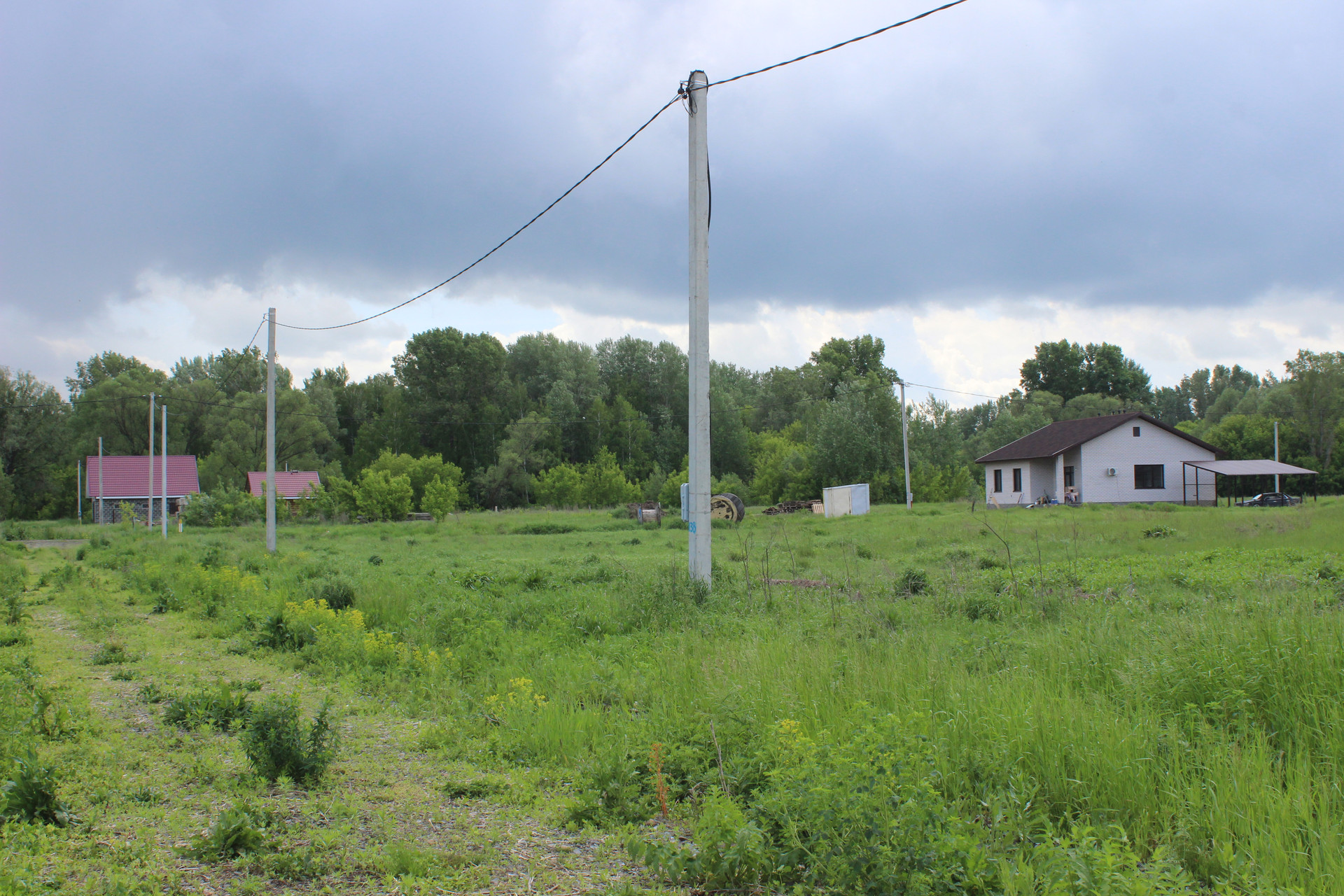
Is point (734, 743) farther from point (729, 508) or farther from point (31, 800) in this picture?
point (729, 508)

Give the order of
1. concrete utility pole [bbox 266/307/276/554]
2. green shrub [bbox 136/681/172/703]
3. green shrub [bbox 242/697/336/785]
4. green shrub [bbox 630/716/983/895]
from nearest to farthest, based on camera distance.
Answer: green shrub [bbox 630/716/983/895]
green shrub [bbox 242/697/336/785]
green shrub [bbox 136/681/172/703]
concrete utility pole [bbox 266/307/276/554]

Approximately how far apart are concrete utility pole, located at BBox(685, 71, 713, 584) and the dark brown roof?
35164 millimetres

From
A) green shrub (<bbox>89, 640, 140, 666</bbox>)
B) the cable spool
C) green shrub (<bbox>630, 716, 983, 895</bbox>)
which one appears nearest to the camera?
green shrub (<bbox>630, 716, 983, 895</bbox>)

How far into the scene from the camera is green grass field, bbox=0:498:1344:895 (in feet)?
11.8

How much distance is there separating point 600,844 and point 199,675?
6.48 meters

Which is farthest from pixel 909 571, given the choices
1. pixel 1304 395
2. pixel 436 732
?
pixel 1304 395

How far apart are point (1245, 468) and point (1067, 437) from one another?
800 centimetres

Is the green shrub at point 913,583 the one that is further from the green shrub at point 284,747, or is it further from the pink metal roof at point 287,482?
the pink metal roof at point 287,482

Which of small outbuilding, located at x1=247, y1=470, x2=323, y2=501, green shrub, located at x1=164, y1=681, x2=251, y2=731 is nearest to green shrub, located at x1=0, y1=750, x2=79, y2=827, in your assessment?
green shrub, located at x1=164, y1=681, x2=251, y2=731

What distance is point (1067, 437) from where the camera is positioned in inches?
1662

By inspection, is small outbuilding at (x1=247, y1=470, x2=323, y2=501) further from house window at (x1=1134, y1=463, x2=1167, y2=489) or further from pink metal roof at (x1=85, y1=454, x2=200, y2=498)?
house window at (x1=1134, y1=463, x2=1167, y2=489)

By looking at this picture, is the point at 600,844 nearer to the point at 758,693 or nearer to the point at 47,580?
the point at 758,693

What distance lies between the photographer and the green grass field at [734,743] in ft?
11.8

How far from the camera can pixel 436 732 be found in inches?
243
